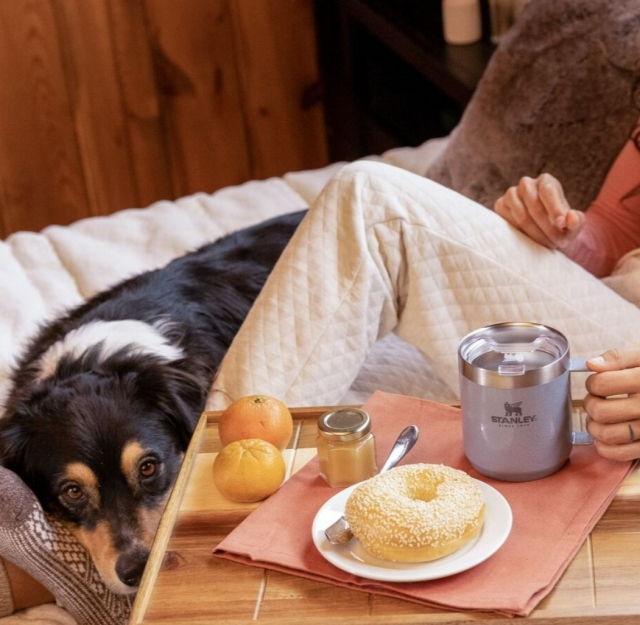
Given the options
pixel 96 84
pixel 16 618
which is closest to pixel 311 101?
pixel 96 84

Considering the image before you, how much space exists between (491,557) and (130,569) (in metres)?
0.59

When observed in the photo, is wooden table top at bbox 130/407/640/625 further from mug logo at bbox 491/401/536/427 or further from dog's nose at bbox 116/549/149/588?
dog's nose at bbox 116/549/149/588

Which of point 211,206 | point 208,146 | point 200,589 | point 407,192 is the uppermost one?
point 407,192

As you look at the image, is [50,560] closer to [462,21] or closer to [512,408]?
[512,408]

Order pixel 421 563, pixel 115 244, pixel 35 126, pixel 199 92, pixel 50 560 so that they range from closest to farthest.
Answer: pixel 421 563 < pixel 50 560 < pixel 115 244 < pixel 35 126 < pixel 199 92

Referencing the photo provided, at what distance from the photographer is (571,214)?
1495 millimetres

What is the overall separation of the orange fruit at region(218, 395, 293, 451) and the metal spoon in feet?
0.46

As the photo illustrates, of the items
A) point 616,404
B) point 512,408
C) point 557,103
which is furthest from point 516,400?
point 557,103

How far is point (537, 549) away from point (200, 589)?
0.32 m

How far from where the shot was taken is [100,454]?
4.65 feet

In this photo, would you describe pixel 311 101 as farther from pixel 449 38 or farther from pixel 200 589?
pixel 200 589

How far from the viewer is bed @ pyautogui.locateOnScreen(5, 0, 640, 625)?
1757 mm

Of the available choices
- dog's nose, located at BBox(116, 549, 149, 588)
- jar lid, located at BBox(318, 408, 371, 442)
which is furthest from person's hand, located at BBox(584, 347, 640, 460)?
dog's nose, located at BBox(116, 549, 149, 588)

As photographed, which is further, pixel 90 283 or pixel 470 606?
pixel 90 283
